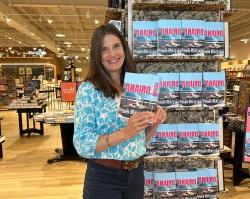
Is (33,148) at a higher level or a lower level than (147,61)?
lower

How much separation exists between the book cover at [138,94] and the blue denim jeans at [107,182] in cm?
31

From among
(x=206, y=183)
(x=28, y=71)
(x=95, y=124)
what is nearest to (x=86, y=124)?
(x=95, y=124)

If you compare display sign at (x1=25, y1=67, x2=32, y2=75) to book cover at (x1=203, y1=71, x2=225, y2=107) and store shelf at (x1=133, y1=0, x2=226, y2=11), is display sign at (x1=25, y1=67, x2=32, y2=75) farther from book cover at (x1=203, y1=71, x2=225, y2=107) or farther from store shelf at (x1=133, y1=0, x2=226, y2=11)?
book cover at (x1=203, y1=71, x2=225, y2=107)

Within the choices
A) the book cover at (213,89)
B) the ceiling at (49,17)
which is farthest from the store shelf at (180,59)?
the ceiling at (49,17)

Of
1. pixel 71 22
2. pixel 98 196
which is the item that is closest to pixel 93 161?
pixel 98 196

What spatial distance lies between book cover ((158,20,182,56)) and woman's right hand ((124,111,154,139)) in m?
1.27

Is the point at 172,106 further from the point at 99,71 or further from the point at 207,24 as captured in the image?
the point at 99,71

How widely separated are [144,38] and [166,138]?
880 mm

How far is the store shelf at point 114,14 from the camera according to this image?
→ 2.87 metres

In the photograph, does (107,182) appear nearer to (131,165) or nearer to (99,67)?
A: (131,165)

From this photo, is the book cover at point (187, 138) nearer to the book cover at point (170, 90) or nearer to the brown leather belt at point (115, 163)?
the book cover at point (170, 90)

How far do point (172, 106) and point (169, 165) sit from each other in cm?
68

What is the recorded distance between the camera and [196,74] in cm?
285

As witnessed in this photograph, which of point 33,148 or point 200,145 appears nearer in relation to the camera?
point 200,145
